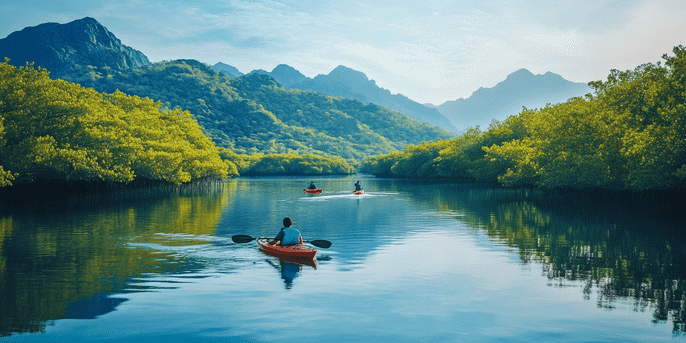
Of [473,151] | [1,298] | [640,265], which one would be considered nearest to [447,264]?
[640,265]

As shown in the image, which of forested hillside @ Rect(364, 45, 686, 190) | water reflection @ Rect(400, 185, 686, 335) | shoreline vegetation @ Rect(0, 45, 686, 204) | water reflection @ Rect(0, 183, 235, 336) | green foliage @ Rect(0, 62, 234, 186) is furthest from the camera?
green foliage @ Rect(0, 62, 234, 186)

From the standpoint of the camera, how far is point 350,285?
17109 millimetres

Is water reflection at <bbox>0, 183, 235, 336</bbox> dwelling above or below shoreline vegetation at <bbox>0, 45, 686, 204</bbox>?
below

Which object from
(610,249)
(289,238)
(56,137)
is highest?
(56,137)

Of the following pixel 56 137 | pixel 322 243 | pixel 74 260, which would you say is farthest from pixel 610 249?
pixel 56 137

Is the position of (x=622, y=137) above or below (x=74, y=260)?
above

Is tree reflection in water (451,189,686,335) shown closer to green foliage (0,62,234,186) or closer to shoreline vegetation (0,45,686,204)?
shoreline vegetation (0,45,686,204)

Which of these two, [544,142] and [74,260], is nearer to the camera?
[74,260]

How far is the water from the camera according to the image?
12203 mm

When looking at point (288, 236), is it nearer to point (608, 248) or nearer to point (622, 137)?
point (608, 248)

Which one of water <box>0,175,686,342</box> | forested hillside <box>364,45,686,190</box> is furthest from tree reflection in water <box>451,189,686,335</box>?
forested hillside <box>364,45,686,190</box>

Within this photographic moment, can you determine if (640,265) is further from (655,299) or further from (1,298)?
(1,298)

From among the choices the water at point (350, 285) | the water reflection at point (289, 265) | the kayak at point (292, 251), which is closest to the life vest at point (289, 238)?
the kayak at point (292, 251)

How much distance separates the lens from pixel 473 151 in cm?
11494
